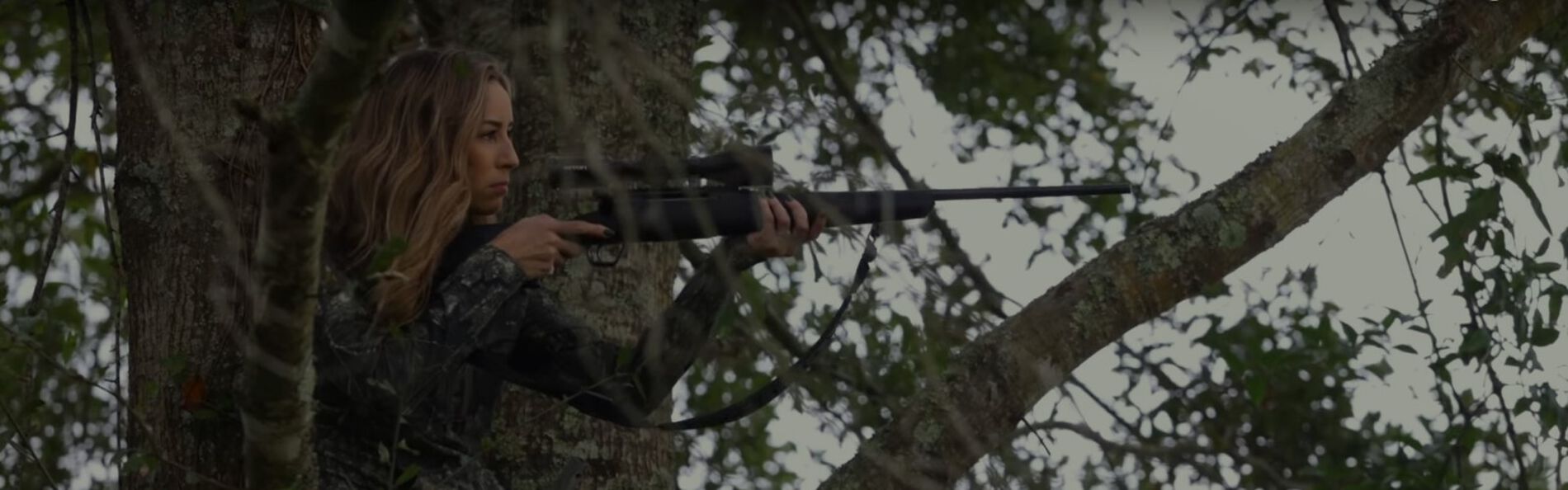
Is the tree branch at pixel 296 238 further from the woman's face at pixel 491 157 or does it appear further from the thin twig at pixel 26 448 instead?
the woman's face at pixel 491 157

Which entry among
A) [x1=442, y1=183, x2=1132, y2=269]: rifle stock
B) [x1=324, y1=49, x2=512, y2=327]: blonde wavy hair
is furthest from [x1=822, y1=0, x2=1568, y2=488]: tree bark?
[x1=324, y1=49, x2=512, y2=327]: blonde wavy hair

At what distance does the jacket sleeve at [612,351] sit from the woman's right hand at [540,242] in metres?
0.13

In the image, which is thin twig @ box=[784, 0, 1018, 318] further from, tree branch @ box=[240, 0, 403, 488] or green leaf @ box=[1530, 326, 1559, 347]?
tree branch @ box=[240, 0, 403, 488]

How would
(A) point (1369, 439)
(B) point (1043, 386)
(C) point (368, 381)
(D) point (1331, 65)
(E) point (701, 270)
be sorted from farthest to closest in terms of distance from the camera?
(A) point (1369, 439) → (D) point (1331, 65) → (E) point (701, 270) → (B) point (1043, 386) → (C) point (368, 381)

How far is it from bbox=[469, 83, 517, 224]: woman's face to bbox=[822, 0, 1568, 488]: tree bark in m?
0.82

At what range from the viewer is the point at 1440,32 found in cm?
393

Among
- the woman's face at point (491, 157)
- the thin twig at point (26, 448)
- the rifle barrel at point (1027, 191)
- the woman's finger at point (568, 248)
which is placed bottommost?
the thin twig at point (26, 448)

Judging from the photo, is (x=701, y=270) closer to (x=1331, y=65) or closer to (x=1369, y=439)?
(x=1331, y=65)

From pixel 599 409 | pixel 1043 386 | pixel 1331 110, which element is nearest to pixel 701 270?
pixel 599 409

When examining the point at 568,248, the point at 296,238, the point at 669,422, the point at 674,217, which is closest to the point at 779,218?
the point at 674,217

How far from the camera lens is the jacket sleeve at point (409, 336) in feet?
10.5

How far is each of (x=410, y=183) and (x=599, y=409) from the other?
0.54 meters

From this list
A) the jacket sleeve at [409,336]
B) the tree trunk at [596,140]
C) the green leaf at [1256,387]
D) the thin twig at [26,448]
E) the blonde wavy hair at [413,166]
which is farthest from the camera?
the green leaf at [1256,387]

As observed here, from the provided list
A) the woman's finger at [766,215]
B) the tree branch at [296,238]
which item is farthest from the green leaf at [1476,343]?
the tree branch at [296,238]
